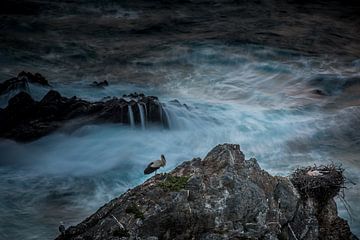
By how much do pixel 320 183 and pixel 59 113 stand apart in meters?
7.82

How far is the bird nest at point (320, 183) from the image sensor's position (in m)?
6.01

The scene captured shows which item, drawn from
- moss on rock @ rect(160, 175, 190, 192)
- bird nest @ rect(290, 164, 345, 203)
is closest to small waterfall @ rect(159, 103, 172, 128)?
bird nest @ rect(290, 164, 345, 203)

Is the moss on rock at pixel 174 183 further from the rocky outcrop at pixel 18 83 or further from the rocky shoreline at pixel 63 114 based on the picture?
the rocky outcrop at pixel 18 83

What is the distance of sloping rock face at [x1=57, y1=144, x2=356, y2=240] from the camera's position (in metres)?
5.04

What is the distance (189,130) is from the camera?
509 inches

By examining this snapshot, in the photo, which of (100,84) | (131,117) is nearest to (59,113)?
(131,117)

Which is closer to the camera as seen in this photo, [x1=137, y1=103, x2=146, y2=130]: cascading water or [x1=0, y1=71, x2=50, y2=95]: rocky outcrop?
[x1=137, y1=103, x2=146, y2=130]: cascading water

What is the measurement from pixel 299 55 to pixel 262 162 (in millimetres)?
8135

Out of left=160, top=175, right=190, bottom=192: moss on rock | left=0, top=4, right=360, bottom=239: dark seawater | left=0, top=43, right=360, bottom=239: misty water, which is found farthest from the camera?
left=0, top=4, right=360, bottom=239: dark seawater

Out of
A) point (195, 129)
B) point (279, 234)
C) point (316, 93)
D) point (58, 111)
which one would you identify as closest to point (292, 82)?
point (316, 93)

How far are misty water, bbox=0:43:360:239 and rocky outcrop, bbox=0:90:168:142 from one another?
196mm

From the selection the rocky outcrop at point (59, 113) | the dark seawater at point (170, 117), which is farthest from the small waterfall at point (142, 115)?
the dark seawater at point (170, 117)

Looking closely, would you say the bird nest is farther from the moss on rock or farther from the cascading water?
the cascading water

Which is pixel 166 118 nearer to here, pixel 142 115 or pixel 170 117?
pixel 170 117
